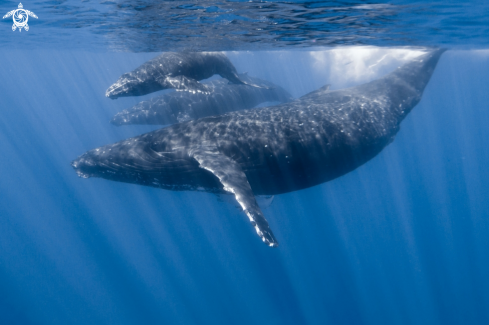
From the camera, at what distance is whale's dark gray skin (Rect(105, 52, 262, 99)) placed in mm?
9742

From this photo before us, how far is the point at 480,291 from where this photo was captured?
19906 millimetres

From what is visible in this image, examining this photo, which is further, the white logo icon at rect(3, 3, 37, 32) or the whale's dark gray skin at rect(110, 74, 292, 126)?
the white logo icon at rect(3, 3, 37, 32)

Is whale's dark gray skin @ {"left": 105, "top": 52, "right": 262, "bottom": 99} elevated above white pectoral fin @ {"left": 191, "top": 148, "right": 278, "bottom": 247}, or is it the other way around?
whale's dark gray skin @ {"left": 105, "top": 52, "right": 262, "bottom": 99}

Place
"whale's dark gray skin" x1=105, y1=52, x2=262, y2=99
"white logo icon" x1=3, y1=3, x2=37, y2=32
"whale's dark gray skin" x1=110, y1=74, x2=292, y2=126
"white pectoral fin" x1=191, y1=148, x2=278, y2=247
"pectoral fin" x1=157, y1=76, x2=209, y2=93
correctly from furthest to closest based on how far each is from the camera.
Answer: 1. "white logo icon" x1=3, y1=3, x2=37, y2=32
2. "whale's dark gray skin" x1=110, y1=74, x2=292, y2=126
3. "whale's dark gray skin" x1=105, y1=52, x2=262, y2=99
4. "pectoral fin" x1=157, y1=76, x2=209, y2=93
5. "white pectoral fin" x1=191, y1=148, x2=278, y2=247

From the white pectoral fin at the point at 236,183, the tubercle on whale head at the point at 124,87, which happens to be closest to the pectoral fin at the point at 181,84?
the tubercle on whale head at the point at 124,87

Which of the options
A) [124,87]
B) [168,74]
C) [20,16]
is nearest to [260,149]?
[168,74]

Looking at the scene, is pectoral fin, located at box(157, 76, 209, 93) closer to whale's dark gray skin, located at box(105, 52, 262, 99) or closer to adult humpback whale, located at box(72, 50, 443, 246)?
whale's dark gray skin, located at box(105, 52, 262, 99)

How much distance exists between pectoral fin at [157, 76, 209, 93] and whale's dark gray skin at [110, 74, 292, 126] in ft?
9.03

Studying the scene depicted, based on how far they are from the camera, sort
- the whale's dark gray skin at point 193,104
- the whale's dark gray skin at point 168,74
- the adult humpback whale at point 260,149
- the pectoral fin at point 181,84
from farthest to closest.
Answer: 1. the whale's dark gray skin at point 193,104
2. the whale's dark gray skin at point 168,74
3. the pectoral fin at point 181,84
4. the adult humpback whale at point 260,149

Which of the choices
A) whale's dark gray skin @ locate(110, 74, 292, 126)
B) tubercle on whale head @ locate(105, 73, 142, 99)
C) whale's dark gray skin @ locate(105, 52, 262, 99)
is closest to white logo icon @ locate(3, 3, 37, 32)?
whale's dark gray skin @ locate(110, 74, 292, 126)

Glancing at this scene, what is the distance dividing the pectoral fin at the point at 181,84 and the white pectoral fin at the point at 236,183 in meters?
3.69

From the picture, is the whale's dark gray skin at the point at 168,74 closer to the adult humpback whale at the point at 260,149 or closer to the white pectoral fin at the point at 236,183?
the adult humpback whale at the point at 260,149

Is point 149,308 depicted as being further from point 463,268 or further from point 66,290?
point 463,268

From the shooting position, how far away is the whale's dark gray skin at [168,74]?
974cm
